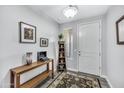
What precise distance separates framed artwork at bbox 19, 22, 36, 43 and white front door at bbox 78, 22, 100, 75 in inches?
72.9

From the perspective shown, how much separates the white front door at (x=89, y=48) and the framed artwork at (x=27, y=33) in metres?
1.85

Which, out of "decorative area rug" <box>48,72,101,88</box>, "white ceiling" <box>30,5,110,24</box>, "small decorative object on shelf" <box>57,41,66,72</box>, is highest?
"white ceiling" <box>30,5,110,24</box>

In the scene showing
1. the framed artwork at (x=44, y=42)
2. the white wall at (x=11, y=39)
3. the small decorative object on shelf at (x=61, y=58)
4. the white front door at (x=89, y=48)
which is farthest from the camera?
the small decorative object on shelf at (x=61, y=58)

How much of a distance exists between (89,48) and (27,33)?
7.34ft

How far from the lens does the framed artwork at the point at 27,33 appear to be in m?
1.97

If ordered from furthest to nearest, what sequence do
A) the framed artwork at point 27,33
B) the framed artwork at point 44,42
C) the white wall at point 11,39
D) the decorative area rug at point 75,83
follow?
the framed artwork at point 44,42 < the decorative area rug at point 75,83 < the framed artwork at point 27,33 < the white wall at point 11,39

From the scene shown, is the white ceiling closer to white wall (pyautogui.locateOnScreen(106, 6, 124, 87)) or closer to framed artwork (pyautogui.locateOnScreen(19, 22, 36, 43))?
white wall (pyautogui.locateOnScreen(106, 6, 124, 87))

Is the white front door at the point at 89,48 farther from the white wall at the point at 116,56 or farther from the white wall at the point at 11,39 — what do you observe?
the white wall at the point at 11,39

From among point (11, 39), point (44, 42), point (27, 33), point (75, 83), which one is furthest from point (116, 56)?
point (11, 39)

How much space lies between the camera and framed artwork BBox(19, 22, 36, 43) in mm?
1966

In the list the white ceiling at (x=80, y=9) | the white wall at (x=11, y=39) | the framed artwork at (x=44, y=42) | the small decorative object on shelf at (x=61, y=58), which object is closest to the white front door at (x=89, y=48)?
the white ceiling at (x=80, y=9)

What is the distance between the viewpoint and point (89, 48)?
304 centimetres

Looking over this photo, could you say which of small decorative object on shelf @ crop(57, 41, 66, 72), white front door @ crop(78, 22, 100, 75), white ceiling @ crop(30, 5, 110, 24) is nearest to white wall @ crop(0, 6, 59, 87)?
white ceiling @ crop(30, 5, 110, 24)
